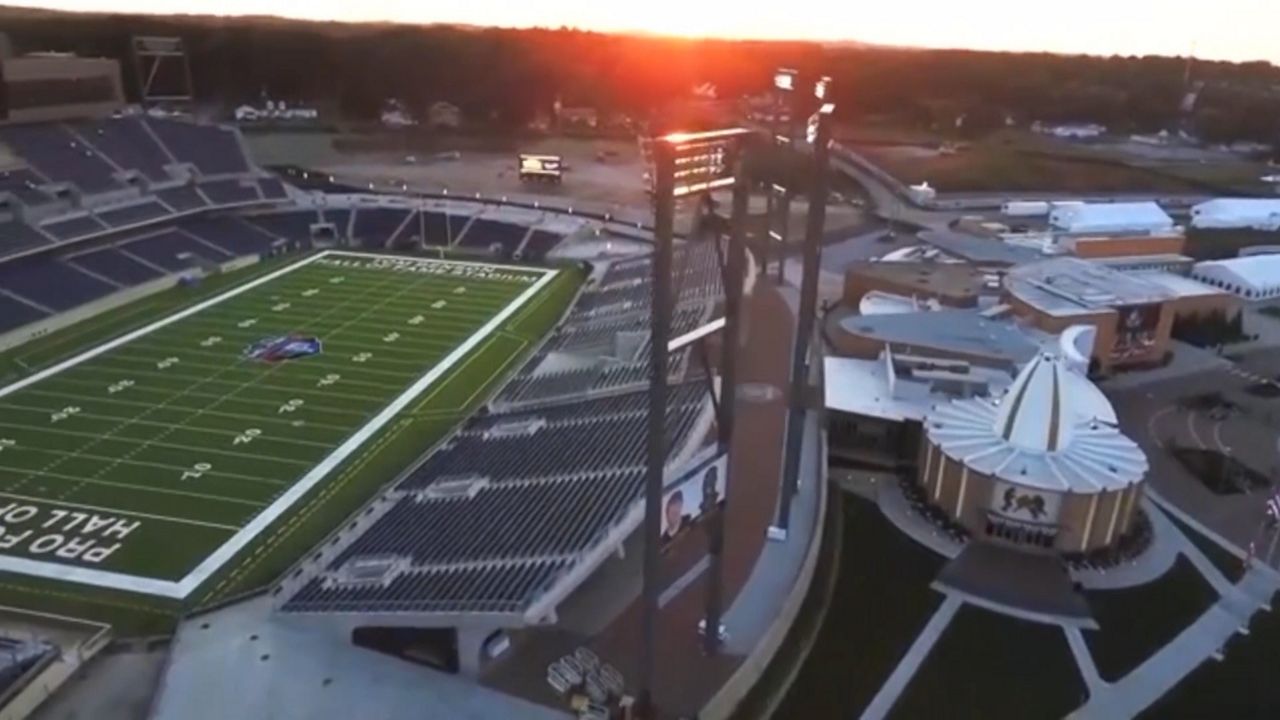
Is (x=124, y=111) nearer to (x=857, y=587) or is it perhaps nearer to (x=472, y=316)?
(x=472, y=316)

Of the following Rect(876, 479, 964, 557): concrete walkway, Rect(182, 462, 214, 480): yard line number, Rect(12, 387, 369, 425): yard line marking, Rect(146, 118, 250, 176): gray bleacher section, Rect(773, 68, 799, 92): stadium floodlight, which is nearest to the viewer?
Rect(876, 479, 964, 557): concrete walkway

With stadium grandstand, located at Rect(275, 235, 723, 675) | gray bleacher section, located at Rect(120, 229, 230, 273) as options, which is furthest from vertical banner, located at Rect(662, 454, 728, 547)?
gray bleacher section, located at Rect(120, 229, 230, 273)

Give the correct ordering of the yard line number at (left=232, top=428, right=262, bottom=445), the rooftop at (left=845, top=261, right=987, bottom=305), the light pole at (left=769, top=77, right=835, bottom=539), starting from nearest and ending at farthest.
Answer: the light pole at (left=769, top=77, right=835, bottom=539), the yard line number at (left=232, top=428, right=262, bottom=445), the rooftop at (left=845, top=261, right=987, bottom=305)

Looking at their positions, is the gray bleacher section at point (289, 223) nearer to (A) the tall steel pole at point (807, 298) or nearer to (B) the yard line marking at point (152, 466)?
(B) the yard line marking at point (152, 466)

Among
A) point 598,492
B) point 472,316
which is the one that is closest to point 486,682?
point 598,492

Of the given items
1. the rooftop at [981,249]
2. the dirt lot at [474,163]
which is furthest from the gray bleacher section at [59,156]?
the rooftop at [981,249]

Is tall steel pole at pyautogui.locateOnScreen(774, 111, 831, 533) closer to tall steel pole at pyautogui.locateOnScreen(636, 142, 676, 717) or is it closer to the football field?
tall steel pole at pyautogui.locateOnScreen(636, 142, 676, 717)
